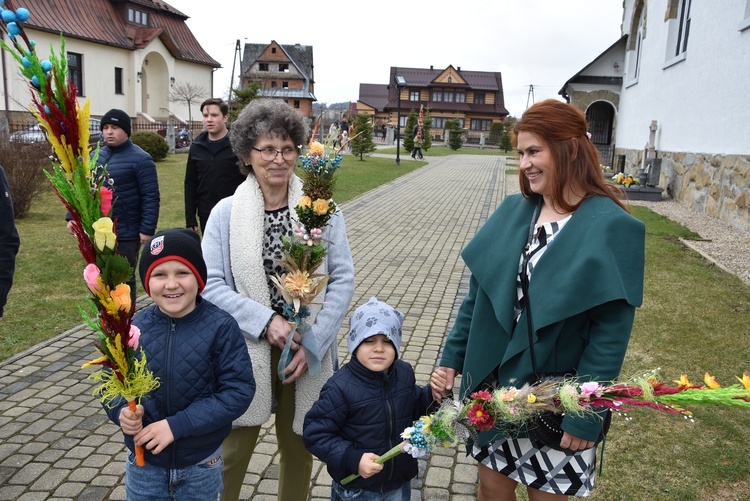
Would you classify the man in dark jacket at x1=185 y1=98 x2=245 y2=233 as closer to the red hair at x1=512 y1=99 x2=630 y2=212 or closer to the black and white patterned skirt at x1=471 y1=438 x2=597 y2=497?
the red hair at x1=512 y1=99 x2=630 y2=212

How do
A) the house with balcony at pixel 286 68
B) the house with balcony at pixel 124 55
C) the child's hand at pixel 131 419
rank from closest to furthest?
1. the child's hand at pixel 131 419
2. the house with balcony at pixel 124 55
3. the house with balcony at pixel 286 68

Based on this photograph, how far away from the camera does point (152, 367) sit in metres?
2.54

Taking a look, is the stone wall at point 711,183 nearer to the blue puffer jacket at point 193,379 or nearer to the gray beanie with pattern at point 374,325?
the gray beanie with pattern at point 374,325

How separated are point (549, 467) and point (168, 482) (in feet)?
5.12

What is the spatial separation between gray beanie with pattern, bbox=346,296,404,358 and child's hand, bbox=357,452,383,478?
472 millimetres

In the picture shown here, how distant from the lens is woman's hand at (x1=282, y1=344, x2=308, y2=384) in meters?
2.98

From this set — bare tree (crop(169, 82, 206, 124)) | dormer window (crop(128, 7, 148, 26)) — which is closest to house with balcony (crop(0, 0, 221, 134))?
→ dormer window (crop(128, 7, 148, 26))

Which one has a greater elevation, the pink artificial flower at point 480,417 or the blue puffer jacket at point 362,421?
the pink artificial flower at point 480,417

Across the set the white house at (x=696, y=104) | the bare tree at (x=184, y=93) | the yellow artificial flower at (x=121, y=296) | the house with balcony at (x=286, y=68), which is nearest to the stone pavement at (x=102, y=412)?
the yellow artificial flower at (x=121, y=296)

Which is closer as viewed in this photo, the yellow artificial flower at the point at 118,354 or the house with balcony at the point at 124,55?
the yellow artificial flower at the point at 118,354

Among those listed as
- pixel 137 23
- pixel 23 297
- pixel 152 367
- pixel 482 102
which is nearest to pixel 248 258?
pixel 152 367

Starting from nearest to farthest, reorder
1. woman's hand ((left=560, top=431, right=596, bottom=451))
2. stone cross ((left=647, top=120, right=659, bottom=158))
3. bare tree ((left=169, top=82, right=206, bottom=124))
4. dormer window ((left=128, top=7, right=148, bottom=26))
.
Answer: woman's hand ((left=560, top=431, right=596, bottom=451)) < stone cross ((left=647, top=120, right=659, bottom=158)) < dormer window ((left=128, top=7, right=148, bottom=26)) < bare tree ((left=169, top=82, right=206, bottom=124))

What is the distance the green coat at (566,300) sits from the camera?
2309mm

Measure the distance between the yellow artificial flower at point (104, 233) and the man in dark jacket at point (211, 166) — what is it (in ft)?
15.6
